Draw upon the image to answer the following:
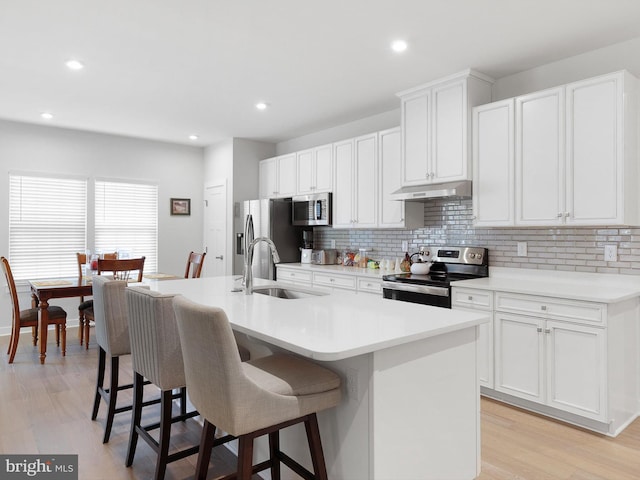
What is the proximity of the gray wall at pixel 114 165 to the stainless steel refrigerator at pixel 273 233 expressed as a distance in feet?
4.82

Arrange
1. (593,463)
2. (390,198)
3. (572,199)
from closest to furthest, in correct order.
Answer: (593,463) → (572,199) → (390,198)

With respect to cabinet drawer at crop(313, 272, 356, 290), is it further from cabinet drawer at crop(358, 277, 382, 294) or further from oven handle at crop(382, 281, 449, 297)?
oven handle at crop(382, 281, 449, 297)

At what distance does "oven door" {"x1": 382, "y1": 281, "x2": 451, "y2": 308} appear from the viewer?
3482 millimetres

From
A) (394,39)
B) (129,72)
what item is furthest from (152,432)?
(394,39)

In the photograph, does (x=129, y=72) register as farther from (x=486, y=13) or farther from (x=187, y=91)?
(x=486, y=13)

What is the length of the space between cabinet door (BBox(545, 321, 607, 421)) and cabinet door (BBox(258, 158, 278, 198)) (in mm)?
4015

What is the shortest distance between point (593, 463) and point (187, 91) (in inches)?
166

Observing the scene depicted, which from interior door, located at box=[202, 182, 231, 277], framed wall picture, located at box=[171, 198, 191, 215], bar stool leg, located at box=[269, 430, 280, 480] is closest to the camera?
bar stool leg, located at box=[269, 430, 280, 480]

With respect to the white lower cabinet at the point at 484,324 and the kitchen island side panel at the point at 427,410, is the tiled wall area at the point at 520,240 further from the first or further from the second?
the kitchen island side panel at the point at 427,410

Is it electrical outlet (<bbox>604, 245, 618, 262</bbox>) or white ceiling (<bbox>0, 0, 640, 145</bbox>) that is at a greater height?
white ceiling (<bbox>0, 0, 640, 145</bbox>)

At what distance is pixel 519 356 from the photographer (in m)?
3.08

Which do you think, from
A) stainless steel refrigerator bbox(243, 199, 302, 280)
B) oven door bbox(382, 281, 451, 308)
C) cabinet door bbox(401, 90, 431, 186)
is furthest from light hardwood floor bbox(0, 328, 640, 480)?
stainless steel refrigerator bbox(243, 199, 302, 280)

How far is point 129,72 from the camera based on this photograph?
12.3 feet

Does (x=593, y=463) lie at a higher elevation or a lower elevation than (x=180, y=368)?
lower
